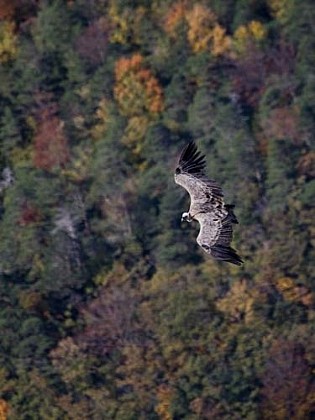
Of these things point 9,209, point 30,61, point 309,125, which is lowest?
point 9,209

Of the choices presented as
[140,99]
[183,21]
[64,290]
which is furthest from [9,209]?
[183,21]

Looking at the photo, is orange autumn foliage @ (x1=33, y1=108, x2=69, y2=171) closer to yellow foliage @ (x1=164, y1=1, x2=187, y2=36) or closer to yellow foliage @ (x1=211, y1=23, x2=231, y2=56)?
yellow foliage @ (x1=164, y1=1, x2=187, y2=36)

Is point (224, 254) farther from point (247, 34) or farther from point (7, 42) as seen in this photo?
point (7, 42)

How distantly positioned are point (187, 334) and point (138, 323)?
12.1 feet

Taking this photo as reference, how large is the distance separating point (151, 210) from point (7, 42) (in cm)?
2284

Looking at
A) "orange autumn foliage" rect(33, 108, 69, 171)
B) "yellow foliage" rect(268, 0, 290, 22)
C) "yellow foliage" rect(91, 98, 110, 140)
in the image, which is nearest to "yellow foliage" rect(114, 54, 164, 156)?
"yellow foliage" rect(91, 98, 110, 140)

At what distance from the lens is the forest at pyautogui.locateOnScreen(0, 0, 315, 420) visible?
72.7 meters

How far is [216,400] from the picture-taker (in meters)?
69.9

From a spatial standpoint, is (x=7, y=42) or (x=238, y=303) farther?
(x=7, y=42)

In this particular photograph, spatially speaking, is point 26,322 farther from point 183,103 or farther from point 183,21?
point 183,21

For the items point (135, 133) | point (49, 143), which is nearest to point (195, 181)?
point (135, 133)

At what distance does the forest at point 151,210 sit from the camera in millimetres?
72688

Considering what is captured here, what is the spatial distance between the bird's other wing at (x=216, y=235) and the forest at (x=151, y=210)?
3334cm

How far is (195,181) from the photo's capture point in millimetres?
38156
